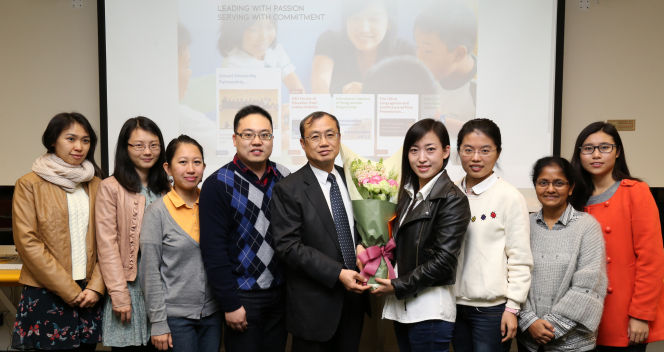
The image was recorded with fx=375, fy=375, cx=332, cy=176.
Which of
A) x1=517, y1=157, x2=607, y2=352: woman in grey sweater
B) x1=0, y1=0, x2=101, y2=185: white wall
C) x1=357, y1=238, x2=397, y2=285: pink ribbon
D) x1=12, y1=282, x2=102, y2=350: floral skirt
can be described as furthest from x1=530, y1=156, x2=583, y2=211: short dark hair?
x1=0, y1=0, x2=101, y2=185: white wall

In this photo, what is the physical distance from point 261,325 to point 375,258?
649 millimetres

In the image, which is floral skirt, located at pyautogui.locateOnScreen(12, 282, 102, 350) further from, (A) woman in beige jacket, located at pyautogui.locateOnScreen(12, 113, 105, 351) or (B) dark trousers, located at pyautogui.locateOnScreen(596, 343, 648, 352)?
(B) dark trousers, located at pyautogui.locateOnScreen(596, 343, 648, 352)

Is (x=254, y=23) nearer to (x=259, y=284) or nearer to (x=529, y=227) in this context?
(x=259, y=284)

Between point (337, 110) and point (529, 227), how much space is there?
5.71 feet

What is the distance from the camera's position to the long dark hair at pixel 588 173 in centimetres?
187

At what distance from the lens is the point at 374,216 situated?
1.62 m

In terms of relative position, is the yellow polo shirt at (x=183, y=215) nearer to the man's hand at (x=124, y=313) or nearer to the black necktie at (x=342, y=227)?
the man's hand at (x=124, y=313)

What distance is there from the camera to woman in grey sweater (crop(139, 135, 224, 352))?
1.73 metres

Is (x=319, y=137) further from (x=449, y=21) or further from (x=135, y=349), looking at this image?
(x=449, y=21)

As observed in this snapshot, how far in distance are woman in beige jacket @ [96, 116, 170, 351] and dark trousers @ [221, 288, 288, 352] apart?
48 centimetres

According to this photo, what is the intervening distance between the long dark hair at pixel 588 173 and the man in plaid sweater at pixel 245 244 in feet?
5.05

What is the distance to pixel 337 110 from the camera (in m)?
3.02

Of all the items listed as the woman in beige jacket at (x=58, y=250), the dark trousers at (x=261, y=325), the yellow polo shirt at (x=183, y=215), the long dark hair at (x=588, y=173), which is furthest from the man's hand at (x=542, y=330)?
the woman in beige jacket at (x=58, y=250)

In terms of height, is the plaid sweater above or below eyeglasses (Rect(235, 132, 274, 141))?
below
